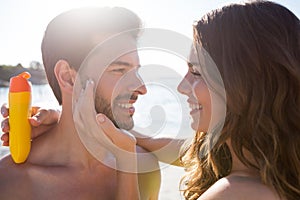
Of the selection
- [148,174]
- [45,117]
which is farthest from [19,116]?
[148,174]

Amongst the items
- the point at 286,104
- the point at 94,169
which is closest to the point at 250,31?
the point at 286,104

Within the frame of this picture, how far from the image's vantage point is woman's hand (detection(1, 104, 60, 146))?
7.86ft

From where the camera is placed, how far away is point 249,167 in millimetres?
1927

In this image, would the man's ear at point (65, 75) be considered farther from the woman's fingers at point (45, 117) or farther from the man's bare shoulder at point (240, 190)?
the man's bare shoulder at point (240, 190)

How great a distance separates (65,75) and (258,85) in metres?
1.27

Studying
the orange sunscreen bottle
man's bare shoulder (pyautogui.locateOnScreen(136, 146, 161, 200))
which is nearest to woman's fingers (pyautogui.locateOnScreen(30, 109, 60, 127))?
the orange sunscreen bottle

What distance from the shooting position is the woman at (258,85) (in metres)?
1.87

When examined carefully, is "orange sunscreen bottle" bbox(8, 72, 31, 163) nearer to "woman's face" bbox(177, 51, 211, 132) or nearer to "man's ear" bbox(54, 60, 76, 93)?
"man's ear" bbox(54, 60, 76, 93)

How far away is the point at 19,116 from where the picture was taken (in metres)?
2.28

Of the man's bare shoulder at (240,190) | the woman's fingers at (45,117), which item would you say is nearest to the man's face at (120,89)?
the woman's fingers at (45,117)

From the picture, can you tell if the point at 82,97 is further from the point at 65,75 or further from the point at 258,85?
the point at 258,85

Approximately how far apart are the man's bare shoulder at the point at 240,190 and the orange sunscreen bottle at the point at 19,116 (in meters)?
1.11

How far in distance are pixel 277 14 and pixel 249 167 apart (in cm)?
75

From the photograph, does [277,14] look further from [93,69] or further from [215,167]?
[93,69]
